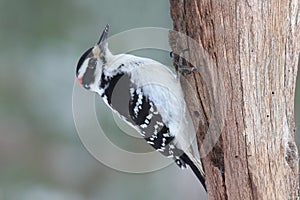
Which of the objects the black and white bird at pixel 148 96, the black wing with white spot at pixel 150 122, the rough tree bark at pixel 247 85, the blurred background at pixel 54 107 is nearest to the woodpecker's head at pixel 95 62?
the black and white bird at pixel 148 96

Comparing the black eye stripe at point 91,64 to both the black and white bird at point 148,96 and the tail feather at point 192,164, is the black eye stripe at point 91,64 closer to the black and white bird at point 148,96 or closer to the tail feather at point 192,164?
the black and white bird at point 148,96

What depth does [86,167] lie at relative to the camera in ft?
14.1

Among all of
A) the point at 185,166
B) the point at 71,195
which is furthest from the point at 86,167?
the point at 185,166

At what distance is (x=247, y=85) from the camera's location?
200 cm

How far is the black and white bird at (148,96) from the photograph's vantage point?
2242 mm

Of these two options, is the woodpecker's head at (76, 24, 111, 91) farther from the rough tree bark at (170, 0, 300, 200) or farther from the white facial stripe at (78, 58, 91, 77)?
the rough tree bark at (170, 0, 300, 200)

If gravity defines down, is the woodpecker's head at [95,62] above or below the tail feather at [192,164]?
above

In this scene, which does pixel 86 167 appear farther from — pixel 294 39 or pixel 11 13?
pixel 294 39

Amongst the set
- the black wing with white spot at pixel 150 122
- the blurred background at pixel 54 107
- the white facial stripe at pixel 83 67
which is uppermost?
the white facial stripe at pixel 83 67

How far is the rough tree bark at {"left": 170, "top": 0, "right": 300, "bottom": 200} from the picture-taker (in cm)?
198

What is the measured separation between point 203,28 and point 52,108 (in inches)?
94.6

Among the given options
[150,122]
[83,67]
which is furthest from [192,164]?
[83,67]

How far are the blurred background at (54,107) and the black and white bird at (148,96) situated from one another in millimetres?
1623

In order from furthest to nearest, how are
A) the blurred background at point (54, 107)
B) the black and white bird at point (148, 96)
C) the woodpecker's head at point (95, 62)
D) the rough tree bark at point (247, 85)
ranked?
the blurred background at point (54, 107) → the woodpecker's head at point (95, 62) → the black and white bird at point (148, 96) → the rough tree bark at point (247, 85)
